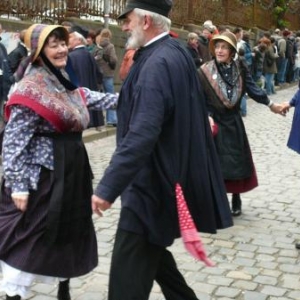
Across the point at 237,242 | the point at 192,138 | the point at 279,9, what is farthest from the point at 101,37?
the point at 279,9

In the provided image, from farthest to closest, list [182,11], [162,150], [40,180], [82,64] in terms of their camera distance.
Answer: [182,11], [82,64], [40,180], [162,150]

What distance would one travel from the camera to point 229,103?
19.4ft

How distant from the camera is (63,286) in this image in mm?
3943

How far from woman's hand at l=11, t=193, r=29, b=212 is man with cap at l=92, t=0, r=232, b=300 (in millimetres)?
619

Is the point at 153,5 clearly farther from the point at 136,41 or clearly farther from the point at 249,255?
the point at 249,255

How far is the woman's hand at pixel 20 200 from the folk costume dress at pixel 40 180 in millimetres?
29

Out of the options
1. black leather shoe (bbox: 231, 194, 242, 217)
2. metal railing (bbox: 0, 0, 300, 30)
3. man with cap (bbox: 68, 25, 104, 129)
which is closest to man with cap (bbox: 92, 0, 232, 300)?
black leather shoe (bbox: 231, 194, 242, 217)

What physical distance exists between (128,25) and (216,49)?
9.91ft

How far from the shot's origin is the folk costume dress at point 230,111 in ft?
19.3

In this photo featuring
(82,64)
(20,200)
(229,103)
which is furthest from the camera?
(82,64)

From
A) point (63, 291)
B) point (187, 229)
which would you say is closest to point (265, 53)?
point (63, 291)

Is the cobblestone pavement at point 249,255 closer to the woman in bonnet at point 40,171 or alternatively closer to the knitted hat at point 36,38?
the woman in bonnet at point 40,171

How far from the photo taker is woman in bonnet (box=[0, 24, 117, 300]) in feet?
11.2

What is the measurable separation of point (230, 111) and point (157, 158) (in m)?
3.14
